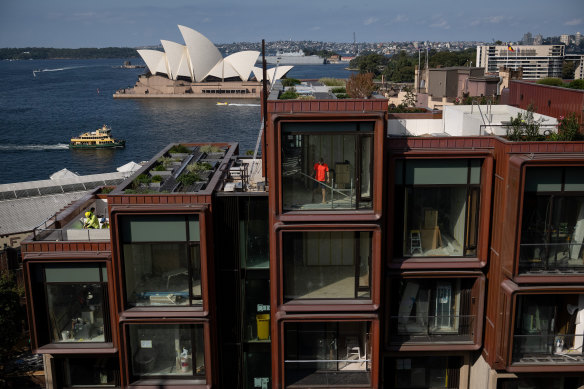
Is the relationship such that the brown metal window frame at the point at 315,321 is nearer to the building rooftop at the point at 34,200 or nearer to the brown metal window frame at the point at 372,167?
the brown metal window frame at the point at 372,167

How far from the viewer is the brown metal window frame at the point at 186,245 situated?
26.6 feet

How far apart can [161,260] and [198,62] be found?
104 m

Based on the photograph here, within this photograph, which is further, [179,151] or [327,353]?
[179,151]

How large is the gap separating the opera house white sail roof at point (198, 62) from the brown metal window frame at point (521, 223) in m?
99.3

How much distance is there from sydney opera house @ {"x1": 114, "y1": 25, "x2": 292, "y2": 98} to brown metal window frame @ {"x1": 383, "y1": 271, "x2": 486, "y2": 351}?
10221 cm

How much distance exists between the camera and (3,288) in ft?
50.1

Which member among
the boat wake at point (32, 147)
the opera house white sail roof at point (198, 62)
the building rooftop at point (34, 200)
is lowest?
the boat wake at point (32, 147)

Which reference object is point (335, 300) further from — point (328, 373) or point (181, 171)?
Result: point (181, 171)

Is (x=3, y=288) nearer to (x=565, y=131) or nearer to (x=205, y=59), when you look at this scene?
(x=565, y=131)

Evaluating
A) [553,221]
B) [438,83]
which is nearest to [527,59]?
[438,83]

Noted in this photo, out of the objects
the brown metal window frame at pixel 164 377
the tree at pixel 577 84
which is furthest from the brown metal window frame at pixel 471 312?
the tree at pixel 577 84

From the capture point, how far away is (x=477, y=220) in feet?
27.8

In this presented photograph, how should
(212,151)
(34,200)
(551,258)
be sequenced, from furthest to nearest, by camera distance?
(34,200)
(212,151)
(551,258)

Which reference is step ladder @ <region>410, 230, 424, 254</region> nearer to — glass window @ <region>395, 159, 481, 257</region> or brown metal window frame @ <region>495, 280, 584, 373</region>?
glass window @ <region>395, 159, 481, 257</region>
